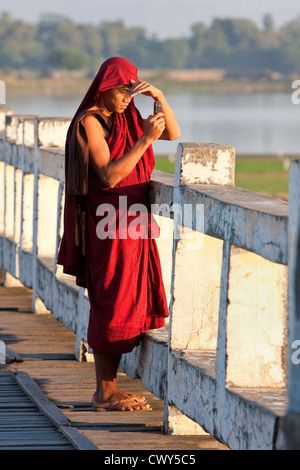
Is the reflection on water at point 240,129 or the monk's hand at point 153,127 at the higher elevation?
the monk's hand at point 153,127

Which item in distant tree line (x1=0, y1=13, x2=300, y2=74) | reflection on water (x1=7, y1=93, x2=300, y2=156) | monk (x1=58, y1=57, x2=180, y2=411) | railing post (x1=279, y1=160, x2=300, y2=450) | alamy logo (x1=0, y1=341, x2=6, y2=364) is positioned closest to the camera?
railing post (x1=279, y1=160, x2=300, y2=450)

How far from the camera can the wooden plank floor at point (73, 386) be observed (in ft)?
14.4

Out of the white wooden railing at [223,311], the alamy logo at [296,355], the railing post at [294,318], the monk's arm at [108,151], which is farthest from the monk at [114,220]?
the alamy logo at [296,355]

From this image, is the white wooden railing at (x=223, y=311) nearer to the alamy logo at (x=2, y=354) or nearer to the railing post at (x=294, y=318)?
the railing post at (x=294, y=318)

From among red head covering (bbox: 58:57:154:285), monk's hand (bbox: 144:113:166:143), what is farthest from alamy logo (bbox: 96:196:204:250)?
monk's hand (bbox: 144:113:166:143)

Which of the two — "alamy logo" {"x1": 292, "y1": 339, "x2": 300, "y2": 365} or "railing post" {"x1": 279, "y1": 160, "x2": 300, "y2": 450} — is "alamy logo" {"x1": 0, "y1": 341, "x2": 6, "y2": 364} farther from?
"alamy logo" {"x1": 292, "y1": 339, "x2": 300, "y2": 365}

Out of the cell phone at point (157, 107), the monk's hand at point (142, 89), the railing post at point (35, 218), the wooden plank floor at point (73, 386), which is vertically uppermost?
the monk's hand at point (142, 89)

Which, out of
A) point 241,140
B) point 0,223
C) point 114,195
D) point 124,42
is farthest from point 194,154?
point 124,42

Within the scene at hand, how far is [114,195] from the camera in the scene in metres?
4.79

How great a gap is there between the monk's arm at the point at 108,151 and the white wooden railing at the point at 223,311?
193mm

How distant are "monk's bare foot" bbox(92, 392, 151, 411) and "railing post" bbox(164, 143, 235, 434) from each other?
364 millimetres

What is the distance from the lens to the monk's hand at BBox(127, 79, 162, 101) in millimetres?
4629
